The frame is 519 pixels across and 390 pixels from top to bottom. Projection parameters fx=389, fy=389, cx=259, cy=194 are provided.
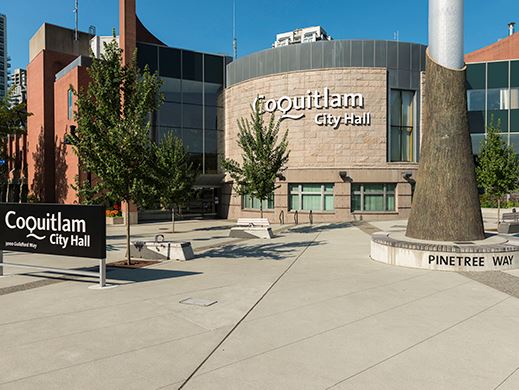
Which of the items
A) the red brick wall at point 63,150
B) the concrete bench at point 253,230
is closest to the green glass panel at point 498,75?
the concrete bench at point 253,230

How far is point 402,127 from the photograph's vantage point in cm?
3006

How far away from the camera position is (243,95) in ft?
106

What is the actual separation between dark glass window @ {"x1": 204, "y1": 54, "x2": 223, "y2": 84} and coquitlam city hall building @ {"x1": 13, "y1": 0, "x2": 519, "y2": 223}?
373 mm

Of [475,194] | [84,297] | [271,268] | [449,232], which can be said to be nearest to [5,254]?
[84,297]

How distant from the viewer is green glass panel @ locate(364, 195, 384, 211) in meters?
29.1

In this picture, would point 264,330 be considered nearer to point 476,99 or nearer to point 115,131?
point 115,131

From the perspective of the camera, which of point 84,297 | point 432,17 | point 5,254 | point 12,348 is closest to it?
point 12,348

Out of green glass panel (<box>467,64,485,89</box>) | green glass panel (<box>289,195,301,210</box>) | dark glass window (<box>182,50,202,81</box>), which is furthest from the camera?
dark glass window (<box>182,50,202,81</box>)

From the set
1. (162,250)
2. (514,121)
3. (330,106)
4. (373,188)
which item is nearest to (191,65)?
(330,106)

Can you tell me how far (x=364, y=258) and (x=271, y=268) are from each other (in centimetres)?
362

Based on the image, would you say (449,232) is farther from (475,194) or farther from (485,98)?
(485,98)

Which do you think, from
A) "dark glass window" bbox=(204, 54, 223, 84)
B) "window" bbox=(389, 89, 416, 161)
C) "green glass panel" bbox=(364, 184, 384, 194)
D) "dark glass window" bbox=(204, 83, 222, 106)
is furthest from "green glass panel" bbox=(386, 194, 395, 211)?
"dark glass window" bbox=(204, 54, 223, 84)

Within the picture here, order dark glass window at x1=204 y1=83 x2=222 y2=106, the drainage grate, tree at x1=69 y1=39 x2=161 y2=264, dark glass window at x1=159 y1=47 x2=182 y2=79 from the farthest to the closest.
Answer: dark glass window at x1=204 y1=83 x2=222 y2=106 < dark glass window at x1=159 y1=47 x2=182 y2=79 < tree at x1=69 y1=39 x2=161 y2=264 < the drainage grate

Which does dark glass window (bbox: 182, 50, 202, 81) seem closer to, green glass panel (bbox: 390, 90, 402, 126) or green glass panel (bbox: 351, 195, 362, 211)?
green glass panel (bbox: 390, 90, 402, 126)
